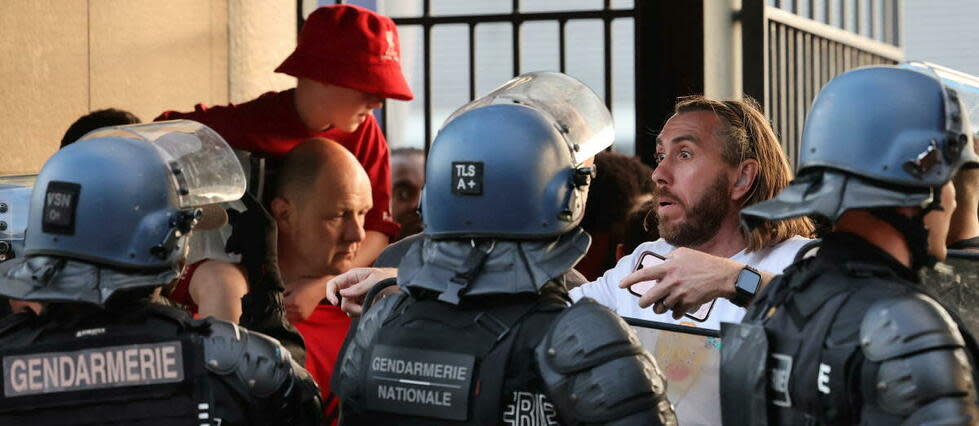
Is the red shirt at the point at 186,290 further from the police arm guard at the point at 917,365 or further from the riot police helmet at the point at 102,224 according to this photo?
the police arm guard at the point at 917,365

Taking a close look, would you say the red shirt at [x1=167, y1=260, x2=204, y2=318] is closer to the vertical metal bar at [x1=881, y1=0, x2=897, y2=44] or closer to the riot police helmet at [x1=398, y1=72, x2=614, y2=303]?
the riot police helmet at [x1=398, y1=72, x2=614, y2=303]

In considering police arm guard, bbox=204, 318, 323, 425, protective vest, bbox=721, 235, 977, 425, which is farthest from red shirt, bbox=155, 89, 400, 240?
protective vest, bbox=721, 235, 977, 425

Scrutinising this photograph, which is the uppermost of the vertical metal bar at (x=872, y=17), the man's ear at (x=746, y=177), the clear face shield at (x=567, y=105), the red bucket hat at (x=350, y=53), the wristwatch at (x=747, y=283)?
the vertical metal bar at (x=872, y=17)

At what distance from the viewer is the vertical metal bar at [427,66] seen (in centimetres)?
597

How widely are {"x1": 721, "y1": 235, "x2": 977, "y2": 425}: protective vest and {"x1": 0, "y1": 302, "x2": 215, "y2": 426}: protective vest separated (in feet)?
3.08

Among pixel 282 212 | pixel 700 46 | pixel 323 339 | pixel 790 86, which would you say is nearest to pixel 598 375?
pixel 323 339

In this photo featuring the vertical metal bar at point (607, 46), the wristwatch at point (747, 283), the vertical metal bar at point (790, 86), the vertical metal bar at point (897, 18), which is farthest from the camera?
the vertical metal bar at point (897, 18)

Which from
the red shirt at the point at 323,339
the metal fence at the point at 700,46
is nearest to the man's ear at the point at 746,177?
the red shirt at the point at 323,339

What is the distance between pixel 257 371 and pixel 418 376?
0.31m

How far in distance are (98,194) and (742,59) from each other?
10.7ft

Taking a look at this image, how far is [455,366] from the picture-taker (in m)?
2.44

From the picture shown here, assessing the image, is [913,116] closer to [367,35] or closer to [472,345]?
[472,345]

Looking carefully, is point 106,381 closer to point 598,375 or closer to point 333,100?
point 598,375

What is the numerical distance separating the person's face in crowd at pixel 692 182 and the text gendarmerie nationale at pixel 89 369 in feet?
4.86
